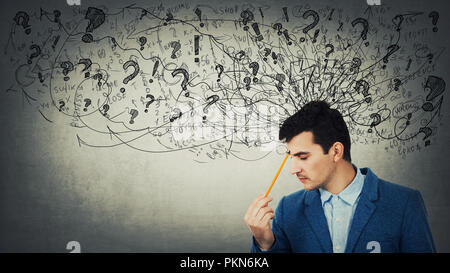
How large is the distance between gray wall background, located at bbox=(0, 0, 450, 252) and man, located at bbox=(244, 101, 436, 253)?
23cm

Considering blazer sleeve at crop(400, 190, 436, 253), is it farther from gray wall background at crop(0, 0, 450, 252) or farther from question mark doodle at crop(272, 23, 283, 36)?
A: question mark doodle at crop(272, 23, 283, 36)

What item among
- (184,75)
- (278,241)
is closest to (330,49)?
(184,75)

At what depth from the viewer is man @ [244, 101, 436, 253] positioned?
8.61ft

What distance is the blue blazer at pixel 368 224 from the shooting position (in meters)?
2.60

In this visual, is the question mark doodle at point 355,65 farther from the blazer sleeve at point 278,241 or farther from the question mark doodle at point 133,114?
the question mark doodle at point 133,114

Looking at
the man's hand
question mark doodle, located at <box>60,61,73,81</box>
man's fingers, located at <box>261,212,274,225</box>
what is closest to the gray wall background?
the man's hand

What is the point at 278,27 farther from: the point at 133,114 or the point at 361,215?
the point at 361,215

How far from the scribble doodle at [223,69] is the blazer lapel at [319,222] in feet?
1.71

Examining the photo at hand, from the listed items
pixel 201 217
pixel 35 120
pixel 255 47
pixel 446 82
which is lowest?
pixel 201 217

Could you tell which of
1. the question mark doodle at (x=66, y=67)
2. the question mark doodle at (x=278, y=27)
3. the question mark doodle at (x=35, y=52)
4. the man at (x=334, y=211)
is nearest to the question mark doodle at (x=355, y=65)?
the man at (x=334, y=211)

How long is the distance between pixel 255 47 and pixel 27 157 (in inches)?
75.2
